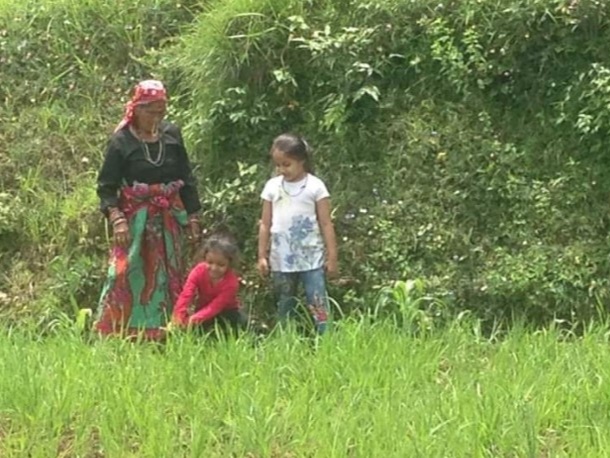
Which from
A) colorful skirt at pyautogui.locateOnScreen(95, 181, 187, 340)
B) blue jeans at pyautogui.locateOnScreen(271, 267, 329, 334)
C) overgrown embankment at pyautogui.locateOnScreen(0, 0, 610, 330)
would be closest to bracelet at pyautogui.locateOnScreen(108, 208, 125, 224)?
colorful skirt at pyautogui.locateOnScreen(95, 181, 187, 340)

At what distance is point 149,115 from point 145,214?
1.92 feet

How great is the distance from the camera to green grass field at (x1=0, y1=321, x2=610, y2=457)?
438cm

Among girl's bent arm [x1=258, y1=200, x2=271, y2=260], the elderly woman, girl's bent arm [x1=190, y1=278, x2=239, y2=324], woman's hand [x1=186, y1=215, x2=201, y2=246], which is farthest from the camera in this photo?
woman's hand [x1=186, y1=215, x2=201, y2=246]

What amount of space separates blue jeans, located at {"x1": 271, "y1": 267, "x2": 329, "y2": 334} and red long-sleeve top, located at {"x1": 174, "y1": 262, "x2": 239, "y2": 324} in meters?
0.29

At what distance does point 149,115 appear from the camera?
6062mm

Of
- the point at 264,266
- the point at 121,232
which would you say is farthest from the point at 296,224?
the point at 121,232

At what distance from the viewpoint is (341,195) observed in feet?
23.0

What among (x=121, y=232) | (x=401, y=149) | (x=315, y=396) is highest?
(x=401, y=149)

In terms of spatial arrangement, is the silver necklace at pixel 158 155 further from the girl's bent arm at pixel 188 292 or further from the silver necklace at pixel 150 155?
the girl's bent arm at pixel 188 292

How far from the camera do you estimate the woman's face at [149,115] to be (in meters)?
6.02

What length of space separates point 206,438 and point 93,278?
2.85 m

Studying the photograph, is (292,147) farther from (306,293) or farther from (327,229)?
(306,293)

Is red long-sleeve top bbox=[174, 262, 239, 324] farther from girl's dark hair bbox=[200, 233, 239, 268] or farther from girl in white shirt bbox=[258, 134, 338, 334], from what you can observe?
girl in white shirt bbox=[258, 134, 338, 334]

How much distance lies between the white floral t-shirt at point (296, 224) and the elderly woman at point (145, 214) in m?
0.57
